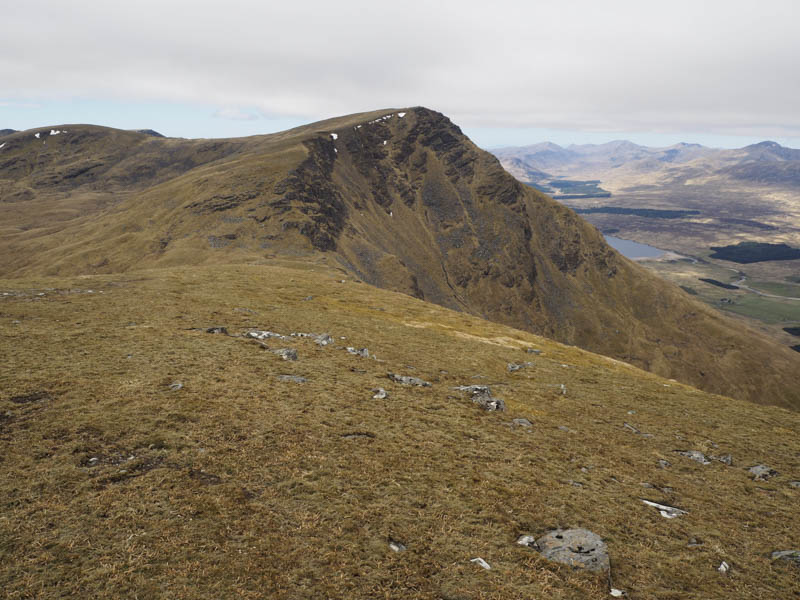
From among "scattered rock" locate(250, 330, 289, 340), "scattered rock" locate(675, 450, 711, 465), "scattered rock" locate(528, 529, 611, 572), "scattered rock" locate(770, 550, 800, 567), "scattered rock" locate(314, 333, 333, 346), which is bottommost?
"scattered rock" locate(675, 450, 711, 465)

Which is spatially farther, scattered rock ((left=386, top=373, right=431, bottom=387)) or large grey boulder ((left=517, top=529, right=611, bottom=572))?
scattered rock ((left=386, top=373, right=431, bottom=387))

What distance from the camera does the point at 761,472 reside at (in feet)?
89.7

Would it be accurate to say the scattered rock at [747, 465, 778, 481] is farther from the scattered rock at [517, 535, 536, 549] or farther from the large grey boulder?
the scattered rock at [517, 535, 536, 549]

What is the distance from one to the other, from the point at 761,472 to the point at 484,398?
19478 millimetres

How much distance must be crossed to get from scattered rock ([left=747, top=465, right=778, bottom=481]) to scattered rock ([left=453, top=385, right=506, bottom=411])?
56.7ft

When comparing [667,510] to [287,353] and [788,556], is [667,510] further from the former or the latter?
[287,353]

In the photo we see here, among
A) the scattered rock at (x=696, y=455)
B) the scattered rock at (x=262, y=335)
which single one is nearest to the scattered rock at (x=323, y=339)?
the scattered rock at (x=262, y=335)

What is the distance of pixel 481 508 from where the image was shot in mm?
18984

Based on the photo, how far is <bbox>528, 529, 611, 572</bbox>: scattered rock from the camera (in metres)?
16.3

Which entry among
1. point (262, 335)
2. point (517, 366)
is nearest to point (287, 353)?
point (262, 335)

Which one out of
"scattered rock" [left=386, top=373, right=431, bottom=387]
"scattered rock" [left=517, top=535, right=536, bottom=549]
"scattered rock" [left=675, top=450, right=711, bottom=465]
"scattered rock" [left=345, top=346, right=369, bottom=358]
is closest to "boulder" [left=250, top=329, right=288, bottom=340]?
"scattered rock" [left=345, top=346, right=369, bottom=358]

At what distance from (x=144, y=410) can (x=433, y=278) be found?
586 ft

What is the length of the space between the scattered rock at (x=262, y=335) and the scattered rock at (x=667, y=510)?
33916mm

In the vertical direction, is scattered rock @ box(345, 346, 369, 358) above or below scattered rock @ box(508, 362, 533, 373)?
above
